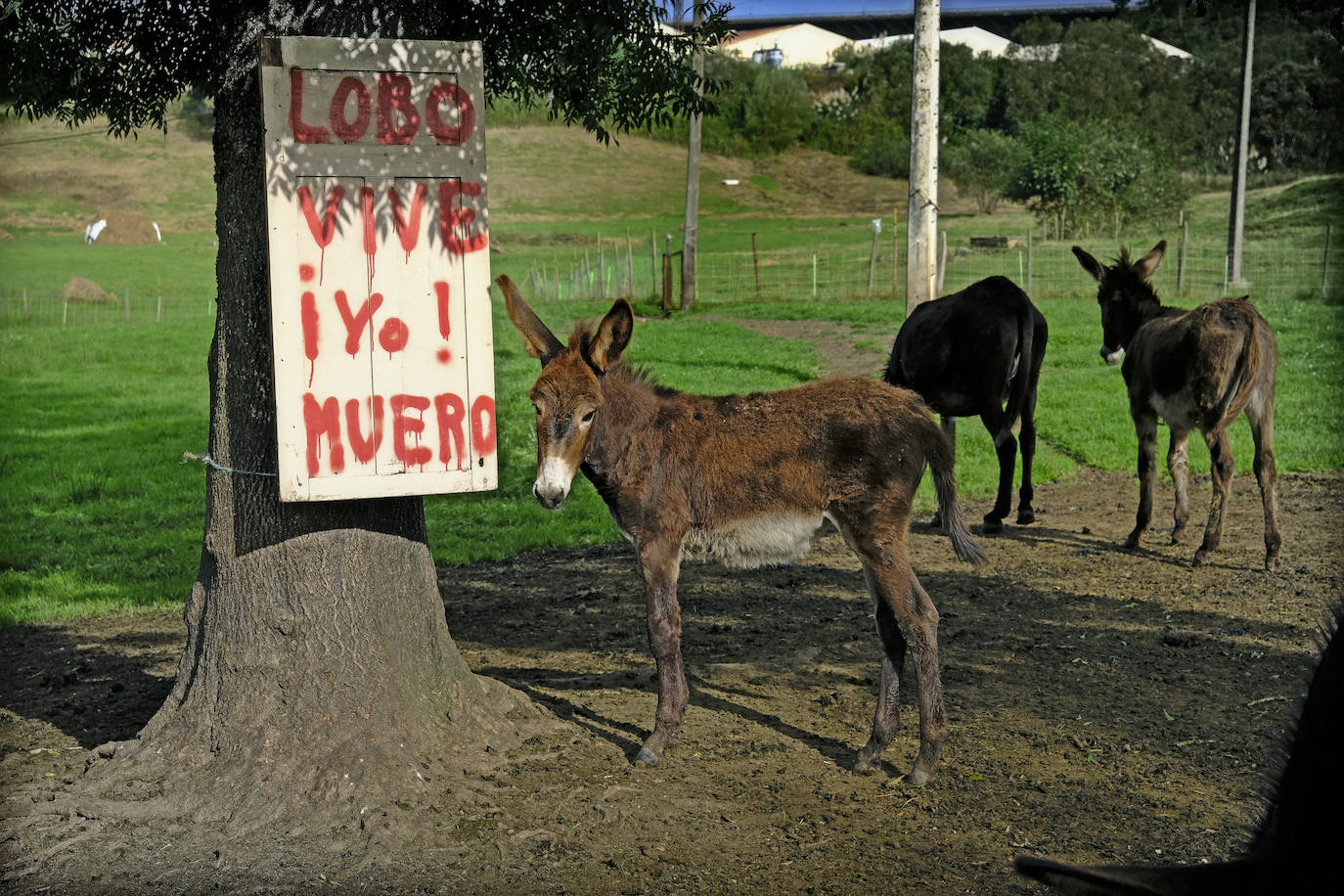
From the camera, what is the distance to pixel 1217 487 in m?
9.22

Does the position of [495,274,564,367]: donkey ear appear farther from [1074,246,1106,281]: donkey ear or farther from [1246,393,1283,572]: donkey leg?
[1074,246,1106,281]: donkey ear

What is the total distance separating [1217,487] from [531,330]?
626 centimetres

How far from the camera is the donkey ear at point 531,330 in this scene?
5562 mm

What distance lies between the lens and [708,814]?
4766mm

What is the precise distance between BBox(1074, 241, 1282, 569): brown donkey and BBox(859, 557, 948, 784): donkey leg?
15.4ft

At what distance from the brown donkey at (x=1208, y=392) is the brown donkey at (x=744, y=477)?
4.59 m

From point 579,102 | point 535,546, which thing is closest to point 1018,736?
point 579,102

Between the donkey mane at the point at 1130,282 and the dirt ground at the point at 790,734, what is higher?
the donkey mane at the point at 1130,282

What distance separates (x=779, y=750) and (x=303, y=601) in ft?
7.49

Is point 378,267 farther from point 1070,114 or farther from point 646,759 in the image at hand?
point 1070,114

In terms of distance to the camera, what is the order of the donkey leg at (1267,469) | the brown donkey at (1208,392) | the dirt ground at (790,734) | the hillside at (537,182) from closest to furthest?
the dirt ground at (790,734) → the donkey leg at (1267,469) → the brown donkey at (1208,392) → the hillside at (537,182)

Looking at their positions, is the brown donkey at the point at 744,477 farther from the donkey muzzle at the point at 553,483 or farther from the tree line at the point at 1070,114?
the tree line at the point at 1070,114

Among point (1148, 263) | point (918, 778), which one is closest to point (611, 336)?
point (918, 778)

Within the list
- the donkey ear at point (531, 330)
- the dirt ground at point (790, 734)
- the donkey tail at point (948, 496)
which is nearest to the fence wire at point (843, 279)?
the dirt ground at point (790, 734)
